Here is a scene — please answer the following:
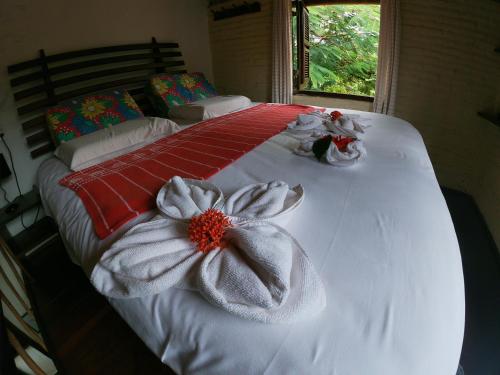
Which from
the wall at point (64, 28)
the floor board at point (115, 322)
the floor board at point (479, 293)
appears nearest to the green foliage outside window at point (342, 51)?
the wall at point (64, 28)

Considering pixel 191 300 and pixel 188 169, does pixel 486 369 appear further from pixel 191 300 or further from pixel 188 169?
pixel 188 169

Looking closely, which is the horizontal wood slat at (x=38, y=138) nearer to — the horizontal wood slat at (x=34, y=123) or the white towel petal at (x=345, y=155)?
the horizontal wood slat at (x=34, y=123)

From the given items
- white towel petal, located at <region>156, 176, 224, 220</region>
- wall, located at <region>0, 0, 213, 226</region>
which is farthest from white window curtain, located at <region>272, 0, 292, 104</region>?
white towel petal, located at <region>156, 176, 224, 220</region>

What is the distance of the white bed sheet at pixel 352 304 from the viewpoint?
60 centimetres

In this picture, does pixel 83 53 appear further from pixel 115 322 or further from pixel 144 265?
pixel 144 265

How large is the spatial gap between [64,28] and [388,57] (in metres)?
2.67

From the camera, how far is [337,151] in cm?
142

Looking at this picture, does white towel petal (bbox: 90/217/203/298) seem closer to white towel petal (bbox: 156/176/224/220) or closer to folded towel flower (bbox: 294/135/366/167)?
white towel petal (bbox: 156/176/224/220)

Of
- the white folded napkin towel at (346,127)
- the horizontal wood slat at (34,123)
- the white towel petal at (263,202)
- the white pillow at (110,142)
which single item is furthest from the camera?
the horizontal wood slat at (34,123)

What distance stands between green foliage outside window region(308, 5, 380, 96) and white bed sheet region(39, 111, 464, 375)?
303 cm

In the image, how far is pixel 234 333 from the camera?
0.65 m

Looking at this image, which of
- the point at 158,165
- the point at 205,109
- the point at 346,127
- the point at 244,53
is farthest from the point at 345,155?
the point at 244,53

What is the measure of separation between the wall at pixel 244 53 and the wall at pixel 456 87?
119 cm

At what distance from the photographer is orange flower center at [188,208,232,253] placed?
84cm
